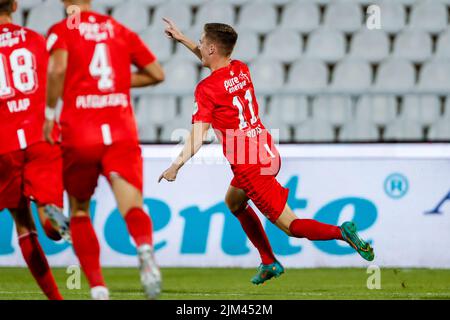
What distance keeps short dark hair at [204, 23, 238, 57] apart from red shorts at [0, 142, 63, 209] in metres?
1.55

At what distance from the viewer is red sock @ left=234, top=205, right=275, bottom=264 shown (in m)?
8.21

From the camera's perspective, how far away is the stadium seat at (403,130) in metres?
12.6

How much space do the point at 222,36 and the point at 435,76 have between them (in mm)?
5937

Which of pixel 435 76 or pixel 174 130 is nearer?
pixel 174 130

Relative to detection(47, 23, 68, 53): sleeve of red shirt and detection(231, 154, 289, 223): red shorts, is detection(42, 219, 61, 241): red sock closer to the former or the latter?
detection(47, 23, 68, 53): sleeve of red shirt

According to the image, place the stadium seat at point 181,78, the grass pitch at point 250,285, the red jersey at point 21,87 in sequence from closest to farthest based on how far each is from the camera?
the red jersey at point 21,87, the grass pitch at point 250,285, the stadium seat at point 181,78

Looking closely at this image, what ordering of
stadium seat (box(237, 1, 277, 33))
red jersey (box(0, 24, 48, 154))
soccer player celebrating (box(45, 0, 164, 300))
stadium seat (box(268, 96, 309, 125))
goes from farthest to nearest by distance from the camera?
1. stadium seat (box(237, 1, 277, 33))
2. stadium seat (box(268, 96, 309, 125))
3. red jersey (box(0, 24, 48, 154))
4. soccer player celebrating (box(45, 0, 164, 300))

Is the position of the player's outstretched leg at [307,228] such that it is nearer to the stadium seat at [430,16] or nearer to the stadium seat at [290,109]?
the stadium seat at [290,109]

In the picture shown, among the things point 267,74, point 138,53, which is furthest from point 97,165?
point 267,74

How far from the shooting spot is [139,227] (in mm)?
5898

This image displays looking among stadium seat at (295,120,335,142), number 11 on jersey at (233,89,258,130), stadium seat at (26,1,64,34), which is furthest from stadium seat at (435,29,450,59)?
number 11 on jersey at (233,89,258,130)

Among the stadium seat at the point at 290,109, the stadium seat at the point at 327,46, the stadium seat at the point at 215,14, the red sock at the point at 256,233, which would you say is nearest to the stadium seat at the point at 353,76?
the stadium seat at the point at 327,46

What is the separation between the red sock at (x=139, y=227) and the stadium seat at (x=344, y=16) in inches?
322

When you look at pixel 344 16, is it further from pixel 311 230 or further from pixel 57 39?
pixel 57 39
